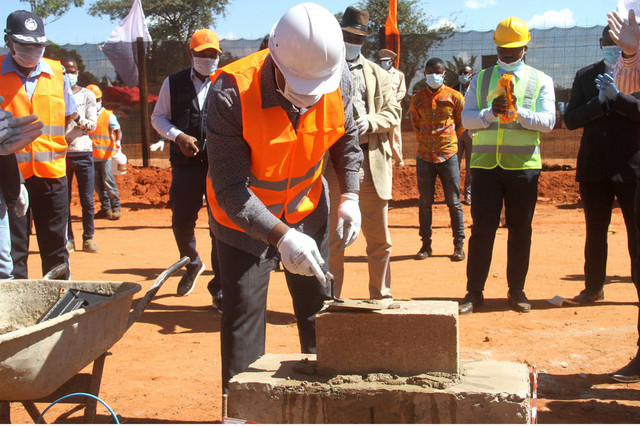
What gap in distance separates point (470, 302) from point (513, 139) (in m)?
1.40

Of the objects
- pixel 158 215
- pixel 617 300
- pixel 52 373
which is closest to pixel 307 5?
pixel 52 373

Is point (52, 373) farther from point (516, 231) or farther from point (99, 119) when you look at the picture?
point (99, 119)

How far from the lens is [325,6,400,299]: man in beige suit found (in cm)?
543

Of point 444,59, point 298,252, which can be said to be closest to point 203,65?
point 298,252

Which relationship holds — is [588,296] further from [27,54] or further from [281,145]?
[27,54]

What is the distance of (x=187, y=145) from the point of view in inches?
228

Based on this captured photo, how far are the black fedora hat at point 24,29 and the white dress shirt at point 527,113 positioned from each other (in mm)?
3341

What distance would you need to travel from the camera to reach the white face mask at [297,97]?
10.5 ft

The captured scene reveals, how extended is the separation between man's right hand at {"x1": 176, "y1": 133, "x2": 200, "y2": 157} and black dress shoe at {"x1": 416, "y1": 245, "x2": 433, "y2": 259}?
11.7 feet

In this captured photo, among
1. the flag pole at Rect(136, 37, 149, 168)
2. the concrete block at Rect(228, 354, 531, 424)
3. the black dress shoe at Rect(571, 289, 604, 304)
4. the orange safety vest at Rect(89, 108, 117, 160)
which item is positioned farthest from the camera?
the flag pole at Rect(136, 37, 149, 168)

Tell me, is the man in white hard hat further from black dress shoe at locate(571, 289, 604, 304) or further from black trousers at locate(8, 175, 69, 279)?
black dress shoe at locate(571, 289, 604, 304)

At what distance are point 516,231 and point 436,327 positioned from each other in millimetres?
3002

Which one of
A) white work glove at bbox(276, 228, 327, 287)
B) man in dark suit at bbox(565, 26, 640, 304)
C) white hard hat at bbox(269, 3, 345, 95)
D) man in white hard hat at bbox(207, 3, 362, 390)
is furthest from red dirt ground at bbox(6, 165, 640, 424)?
white hard hat at bbox(269, 3, 345, 95)

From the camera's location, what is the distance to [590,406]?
3.98 metres
